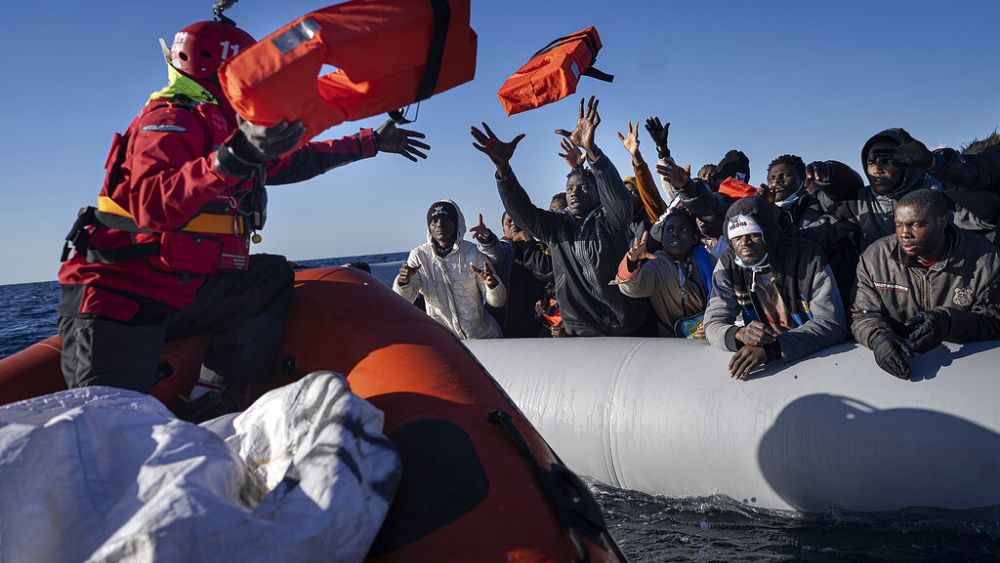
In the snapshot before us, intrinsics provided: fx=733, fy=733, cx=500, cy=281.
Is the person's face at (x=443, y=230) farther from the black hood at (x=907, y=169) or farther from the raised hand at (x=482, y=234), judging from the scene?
the black hood at (x=907, y=169)

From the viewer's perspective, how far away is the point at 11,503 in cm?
139

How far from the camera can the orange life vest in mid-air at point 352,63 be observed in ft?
6.30

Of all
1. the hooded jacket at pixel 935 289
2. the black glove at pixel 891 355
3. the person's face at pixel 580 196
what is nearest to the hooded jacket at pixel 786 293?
the hooded jacket at pixel 935 289

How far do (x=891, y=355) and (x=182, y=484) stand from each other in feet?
9.06

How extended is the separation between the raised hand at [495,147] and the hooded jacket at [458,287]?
0.72 meters

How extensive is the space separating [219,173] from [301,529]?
3.49ft

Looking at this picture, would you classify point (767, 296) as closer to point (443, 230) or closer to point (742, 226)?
point (742, 226)

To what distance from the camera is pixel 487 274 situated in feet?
17.1

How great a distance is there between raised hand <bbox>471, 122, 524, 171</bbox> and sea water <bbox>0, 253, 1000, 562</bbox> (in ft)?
7.39

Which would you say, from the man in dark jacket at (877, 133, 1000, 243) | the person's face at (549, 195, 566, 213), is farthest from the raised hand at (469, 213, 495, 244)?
the man in dark jacket at (877, 133, 1000, 243)

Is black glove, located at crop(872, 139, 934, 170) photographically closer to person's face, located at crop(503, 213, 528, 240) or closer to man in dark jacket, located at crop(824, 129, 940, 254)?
man in dark jacket, located at crop(824, 129, 940, 254)

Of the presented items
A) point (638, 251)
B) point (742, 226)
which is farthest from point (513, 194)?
point (742, 226)

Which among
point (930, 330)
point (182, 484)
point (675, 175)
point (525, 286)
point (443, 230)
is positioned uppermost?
point (675, 175)

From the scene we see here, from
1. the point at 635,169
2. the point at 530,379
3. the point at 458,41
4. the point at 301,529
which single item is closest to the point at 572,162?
the point at 635,169
